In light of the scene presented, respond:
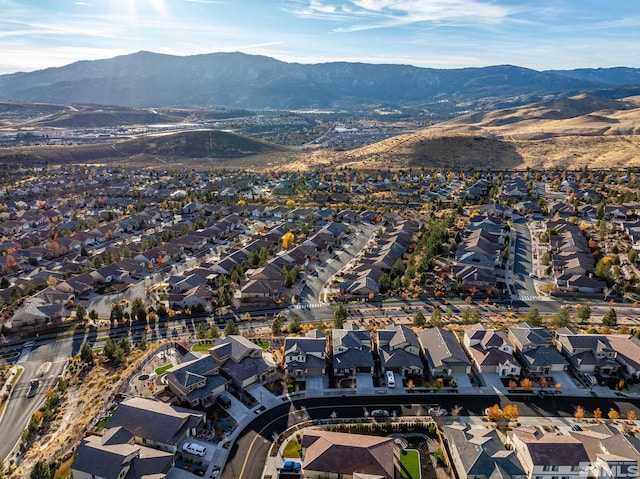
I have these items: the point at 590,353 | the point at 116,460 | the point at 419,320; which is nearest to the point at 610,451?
the point at 590,353

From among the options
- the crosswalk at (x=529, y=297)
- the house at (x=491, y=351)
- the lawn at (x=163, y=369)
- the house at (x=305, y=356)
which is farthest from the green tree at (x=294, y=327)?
the crosswalk at (x=529, y=297)

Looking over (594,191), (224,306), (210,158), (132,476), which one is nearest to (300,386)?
(132,476)

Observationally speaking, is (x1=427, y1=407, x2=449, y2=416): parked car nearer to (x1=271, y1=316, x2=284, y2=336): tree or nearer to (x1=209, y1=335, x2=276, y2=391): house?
(x1=209, y1=335, x2=276, y2=391): house

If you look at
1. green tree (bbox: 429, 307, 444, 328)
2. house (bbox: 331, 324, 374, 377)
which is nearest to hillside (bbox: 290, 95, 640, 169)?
green tree (bbox: 429, 307, 444, 328)

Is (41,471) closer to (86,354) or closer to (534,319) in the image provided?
(86,354)

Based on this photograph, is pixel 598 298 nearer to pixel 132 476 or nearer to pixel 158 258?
pixel 132 476

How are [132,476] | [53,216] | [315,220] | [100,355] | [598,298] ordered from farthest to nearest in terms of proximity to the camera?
[53,216] → [315,220] → [598,298] → [100,355] → [132,476]
